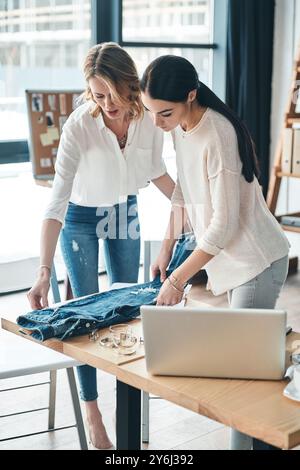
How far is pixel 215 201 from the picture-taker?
1944 millimetres

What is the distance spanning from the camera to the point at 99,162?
8.61 ft

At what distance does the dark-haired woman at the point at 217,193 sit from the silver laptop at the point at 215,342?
284 mm

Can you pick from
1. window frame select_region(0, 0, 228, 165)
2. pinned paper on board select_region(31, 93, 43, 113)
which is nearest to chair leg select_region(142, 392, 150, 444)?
pinned paper on board select_region(31, 93, 43, 113)

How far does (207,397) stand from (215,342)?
0.41ft

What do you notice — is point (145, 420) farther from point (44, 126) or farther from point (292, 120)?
point (292, 120)

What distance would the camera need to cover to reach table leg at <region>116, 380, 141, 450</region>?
1881 millimetres

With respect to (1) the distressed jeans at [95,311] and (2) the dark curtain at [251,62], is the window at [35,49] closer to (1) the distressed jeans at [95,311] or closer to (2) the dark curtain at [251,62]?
(2) the dark curtain at [251,62]

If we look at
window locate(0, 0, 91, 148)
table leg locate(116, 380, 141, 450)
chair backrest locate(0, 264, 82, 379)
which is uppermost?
window locate(0, 0, 91, 148)

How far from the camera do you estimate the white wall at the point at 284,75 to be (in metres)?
5.68

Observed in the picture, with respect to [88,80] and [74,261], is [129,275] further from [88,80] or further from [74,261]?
[88,80]

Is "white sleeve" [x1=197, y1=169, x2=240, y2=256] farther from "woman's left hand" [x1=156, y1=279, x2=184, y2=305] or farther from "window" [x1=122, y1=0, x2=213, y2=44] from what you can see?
"window" [x1=122, y1=0, x2=213, y2=44]

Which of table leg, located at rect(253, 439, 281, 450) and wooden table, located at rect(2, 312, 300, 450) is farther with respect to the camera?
table leg, located at rect(253, 439, 281, 450)

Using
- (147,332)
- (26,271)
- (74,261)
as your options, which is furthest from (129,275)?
(26,271)
